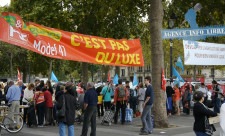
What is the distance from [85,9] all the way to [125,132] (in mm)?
13867

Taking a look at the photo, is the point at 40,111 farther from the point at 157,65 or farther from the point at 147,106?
the point at 157,65

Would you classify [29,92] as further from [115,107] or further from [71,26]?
[71,26]

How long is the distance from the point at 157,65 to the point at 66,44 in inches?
209

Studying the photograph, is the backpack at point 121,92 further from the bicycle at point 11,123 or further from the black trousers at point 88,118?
the bicycle at point 11,123

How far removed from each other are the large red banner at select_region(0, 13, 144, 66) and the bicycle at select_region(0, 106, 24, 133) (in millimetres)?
4357

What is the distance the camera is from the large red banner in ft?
27.8

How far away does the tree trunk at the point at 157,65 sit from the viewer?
13836 mm

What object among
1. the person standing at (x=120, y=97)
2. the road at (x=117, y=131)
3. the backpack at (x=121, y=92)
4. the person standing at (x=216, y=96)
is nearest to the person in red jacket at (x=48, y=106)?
the road at (x=117, y=131)

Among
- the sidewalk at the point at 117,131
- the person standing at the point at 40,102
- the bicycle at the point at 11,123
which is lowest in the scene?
the sidewalk at the point at 117,131

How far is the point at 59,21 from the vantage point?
25.8 m

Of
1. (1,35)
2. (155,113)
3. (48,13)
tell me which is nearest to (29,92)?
(155,113)

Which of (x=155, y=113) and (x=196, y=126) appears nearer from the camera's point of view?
(x=196, y=126)

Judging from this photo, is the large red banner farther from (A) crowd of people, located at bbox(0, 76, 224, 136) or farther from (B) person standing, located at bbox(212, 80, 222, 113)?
(B) person standing, located at bbox(212, 80, 222, 113)

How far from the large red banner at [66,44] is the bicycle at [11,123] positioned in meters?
4.36
